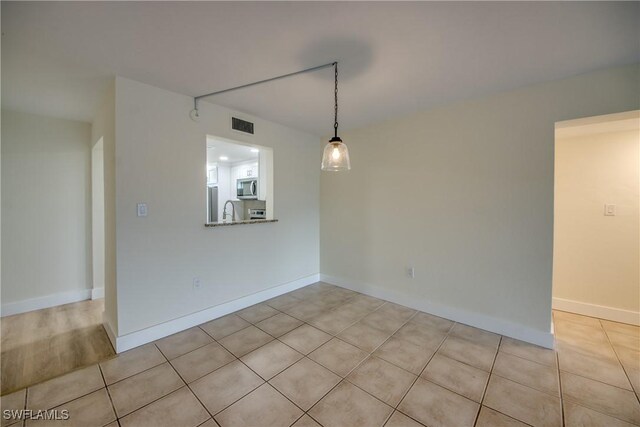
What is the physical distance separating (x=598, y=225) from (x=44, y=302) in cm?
678

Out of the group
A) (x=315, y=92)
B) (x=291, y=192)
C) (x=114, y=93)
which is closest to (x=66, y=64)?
(x=114, y=93)

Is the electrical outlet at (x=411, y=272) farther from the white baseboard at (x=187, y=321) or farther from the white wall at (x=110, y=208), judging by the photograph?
the white wall at (x=110, y=208)

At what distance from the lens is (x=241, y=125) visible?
3.03 metres

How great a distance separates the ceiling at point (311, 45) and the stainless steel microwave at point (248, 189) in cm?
272

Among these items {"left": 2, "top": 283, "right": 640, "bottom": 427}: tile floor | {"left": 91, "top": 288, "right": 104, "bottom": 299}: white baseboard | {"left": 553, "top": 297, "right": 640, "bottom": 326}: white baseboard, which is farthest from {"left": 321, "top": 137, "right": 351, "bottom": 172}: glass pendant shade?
{"left": 91, "top": 288, "right": 104, "bottom": 299}: white baseboard

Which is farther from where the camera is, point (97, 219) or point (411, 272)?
point (97, 219)

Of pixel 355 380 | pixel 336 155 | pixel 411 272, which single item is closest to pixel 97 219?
pixel 336 155

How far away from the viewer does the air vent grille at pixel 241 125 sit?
296 centimetres

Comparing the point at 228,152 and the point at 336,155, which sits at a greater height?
the point at 228,152

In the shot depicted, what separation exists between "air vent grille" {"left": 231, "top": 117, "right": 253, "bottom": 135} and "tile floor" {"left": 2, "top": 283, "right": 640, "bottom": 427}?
2271 mm

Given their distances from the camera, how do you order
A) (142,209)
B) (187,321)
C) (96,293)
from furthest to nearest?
(96,293)
(187,321)
(142,209)

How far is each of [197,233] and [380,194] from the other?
2.33 metres

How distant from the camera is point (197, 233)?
8.83ft

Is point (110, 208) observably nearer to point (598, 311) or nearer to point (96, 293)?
point (96, 293)
